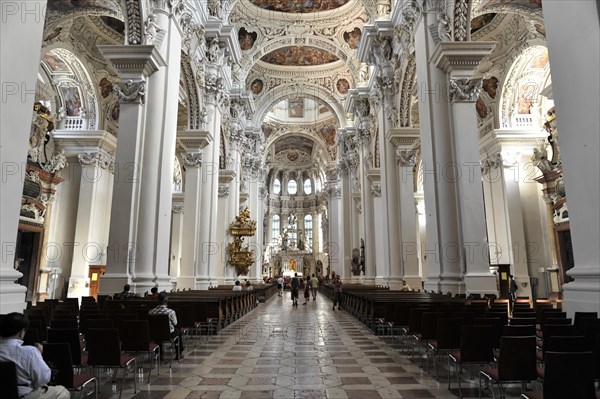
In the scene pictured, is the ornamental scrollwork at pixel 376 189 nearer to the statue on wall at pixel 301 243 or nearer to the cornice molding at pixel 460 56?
the cornice molding at pixel 460 56

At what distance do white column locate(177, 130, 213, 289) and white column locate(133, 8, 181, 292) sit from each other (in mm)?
4058

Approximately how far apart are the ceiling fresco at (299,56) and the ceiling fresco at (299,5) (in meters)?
3.94

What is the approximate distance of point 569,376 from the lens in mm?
2467

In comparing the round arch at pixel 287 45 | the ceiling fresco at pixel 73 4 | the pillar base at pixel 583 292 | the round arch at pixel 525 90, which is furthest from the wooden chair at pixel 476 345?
the round arch at pixel 287 45

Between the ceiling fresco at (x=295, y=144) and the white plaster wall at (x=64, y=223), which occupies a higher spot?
→ the ceiling fresco at (x=295, y=144)

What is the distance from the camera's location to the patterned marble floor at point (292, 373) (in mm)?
4117

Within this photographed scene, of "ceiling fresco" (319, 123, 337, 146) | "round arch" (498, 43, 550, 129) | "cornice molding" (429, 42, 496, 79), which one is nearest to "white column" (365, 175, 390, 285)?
"round arch" (498, 43, 550, 129)

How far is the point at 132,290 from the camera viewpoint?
8641 mm

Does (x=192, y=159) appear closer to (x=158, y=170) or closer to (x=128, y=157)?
(x=158, y=170)

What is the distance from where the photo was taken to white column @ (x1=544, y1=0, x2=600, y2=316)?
4371mm

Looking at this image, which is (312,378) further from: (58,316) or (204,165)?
(204,165)

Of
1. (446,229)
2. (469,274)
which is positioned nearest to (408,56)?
(446,229)

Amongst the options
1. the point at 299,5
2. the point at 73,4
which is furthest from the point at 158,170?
the point at 299,5

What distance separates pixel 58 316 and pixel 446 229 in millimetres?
7299
